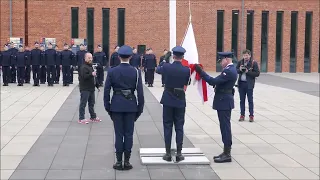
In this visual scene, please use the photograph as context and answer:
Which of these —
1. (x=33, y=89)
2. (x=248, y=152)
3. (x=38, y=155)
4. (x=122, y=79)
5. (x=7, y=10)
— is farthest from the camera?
(x=7, y=10)

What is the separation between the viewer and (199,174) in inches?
300

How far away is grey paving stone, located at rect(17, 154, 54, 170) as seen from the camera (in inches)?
306

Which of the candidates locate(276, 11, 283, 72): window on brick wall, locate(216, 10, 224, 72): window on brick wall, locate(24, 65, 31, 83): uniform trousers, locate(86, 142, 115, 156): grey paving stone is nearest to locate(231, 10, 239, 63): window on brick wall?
locate(216, 10, 224, 72): window on brick wall

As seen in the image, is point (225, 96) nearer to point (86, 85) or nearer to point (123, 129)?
point (123, 129)

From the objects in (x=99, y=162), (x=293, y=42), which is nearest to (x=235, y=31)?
(x=293, y=42)

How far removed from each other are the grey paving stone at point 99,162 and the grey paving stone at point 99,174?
0.20 m

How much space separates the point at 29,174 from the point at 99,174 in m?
1.02

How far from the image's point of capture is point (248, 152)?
9.20 metres

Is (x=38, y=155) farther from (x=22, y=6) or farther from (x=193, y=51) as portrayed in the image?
(x=22, y=6)

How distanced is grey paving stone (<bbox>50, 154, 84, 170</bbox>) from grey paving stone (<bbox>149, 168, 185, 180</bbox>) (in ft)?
3.90

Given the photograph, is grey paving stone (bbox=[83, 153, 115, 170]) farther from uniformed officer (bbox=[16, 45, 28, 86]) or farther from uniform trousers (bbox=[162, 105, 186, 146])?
uniformed officer (bbox=[16, 45, 28, 86])

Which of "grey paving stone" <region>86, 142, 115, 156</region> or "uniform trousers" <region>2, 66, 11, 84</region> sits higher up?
"uniform trousers" <region>2, 66, 11, 84</region>

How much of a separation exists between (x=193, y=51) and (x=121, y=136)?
2.04 metres

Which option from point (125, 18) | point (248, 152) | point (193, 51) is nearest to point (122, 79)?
point (193, 51)
